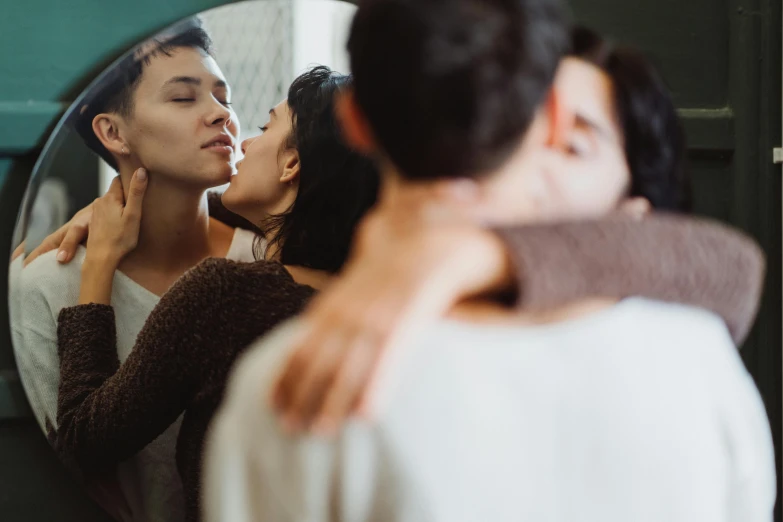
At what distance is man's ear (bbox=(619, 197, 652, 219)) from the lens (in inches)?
20.8

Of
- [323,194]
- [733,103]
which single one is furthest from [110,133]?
[733,103]

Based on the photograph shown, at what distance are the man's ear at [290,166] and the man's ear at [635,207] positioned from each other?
14.5 inches

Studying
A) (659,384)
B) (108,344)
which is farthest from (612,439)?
(108,344)

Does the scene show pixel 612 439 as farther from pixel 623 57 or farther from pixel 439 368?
pixel 623 57

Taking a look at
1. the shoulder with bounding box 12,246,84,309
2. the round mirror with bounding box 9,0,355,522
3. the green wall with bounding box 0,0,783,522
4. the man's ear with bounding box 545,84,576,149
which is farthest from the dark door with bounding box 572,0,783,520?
the shoulder with bounding box 12,246,84,309

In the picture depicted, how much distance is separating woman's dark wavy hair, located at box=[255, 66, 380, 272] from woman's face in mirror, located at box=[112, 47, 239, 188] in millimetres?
93

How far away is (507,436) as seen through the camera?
427 millimetres

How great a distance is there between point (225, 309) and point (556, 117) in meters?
0.36

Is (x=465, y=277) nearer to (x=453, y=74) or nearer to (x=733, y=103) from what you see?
(x=453, y=74)

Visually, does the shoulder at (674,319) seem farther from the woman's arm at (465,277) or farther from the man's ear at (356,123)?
the man's ear at (356,123)

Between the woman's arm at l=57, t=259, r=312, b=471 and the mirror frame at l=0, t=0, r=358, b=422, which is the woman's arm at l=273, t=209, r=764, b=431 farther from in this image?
the mirror frame at l=0, t=0, r=358, b=422

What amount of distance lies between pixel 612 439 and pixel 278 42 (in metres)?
0.62

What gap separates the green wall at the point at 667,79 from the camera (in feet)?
3.25

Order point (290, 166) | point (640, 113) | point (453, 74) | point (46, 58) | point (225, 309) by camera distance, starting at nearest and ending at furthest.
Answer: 1. point (453, 74)
2. point (640, 113)
3. point (225, 309)
4. point (290, 166)
5. point (46, 58)
